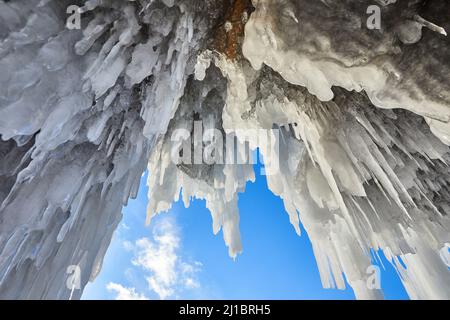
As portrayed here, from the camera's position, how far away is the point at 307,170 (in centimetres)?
455

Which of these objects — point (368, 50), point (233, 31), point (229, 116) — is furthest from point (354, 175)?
point (233, 31)

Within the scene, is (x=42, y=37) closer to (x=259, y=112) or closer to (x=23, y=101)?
(x=23, y=101)

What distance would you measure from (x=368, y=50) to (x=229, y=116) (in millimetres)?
2081

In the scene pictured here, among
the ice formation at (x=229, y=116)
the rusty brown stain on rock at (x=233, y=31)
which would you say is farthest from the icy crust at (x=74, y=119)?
the rusty brown stain on rock at (x=233, y=31)

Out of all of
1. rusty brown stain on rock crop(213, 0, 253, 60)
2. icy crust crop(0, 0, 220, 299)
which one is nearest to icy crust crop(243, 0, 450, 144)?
rusty brown stain on rock crop(213, 0, 253, 60)

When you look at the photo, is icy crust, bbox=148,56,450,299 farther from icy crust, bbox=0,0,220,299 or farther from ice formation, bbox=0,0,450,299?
icy crust, bbox=0,0,220,299

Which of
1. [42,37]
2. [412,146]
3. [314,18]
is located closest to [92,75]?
[42,37]

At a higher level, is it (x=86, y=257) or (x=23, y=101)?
(x=23, y=101)

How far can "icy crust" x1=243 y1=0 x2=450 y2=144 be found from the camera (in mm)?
2381

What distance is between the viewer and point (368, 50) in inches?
101

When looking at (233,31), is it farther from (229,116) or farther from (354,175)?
(354,175)

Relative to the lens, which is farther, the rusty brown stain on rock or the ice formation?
the rusty brown stain on rock

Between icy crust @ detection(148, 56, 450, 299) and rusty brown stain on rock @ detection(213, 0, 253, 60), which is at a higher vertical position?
rusty brown stain on rock @ detection(213, 0, 253, 60)

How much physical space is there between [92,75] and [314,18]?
1.86 m
